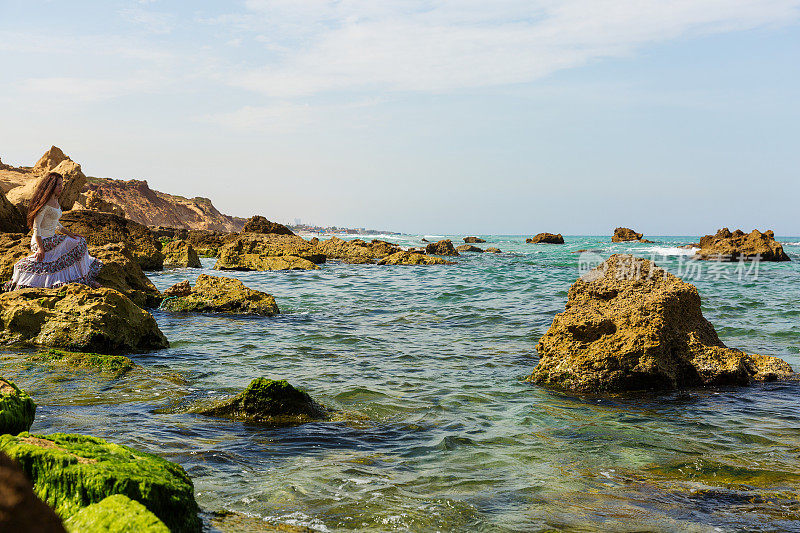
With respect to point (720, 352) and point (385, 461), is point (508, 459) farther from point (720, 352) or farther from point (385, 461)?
point (720, 352)

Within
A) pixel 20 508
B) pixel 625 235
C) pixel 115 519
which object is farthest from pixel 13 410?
pixel 625 235

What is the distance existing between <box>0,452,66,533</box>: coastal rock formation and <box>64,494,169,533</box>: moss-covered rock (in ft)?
3.19

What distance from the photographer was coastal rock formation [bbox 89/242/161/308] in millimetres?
11156

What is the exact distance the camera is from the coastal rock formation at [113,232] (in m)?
18.8

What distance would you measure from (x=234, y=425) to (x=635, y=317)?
15.1ft

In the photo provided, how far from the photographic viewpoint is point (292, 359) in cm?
815

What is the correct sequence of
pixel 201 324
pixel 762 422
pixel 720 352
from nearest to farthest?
pixel 762 422, pixel 720 352, pixel 201 324

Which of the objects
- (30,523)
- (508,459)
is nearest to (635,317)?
(508,459)

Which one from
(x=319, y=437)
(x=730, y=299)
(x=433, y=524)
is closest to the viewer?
(x=433, y=524)

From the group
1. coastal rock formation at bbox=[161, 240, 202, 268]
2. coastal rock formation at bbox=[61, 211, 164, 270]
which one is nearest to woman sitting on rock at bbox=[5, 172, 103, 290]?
coastal rock formation at bbox=[61, 211, 164, 270]

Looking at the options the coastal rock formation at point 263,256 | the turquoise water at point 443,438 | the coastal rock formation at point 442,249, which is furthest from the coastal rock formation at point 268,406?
the coastal rock formation at point 442,249

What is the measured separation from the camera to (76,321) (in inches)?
305

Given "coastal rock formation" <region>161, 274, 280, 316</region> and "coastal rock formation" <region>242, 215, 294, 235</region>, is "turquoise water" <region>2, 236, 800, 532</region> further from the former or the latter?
"coastal rock formation" <region>242, 215, 294, 235</region>

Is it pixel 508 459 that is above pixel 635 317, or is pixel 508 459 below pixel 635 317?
below
